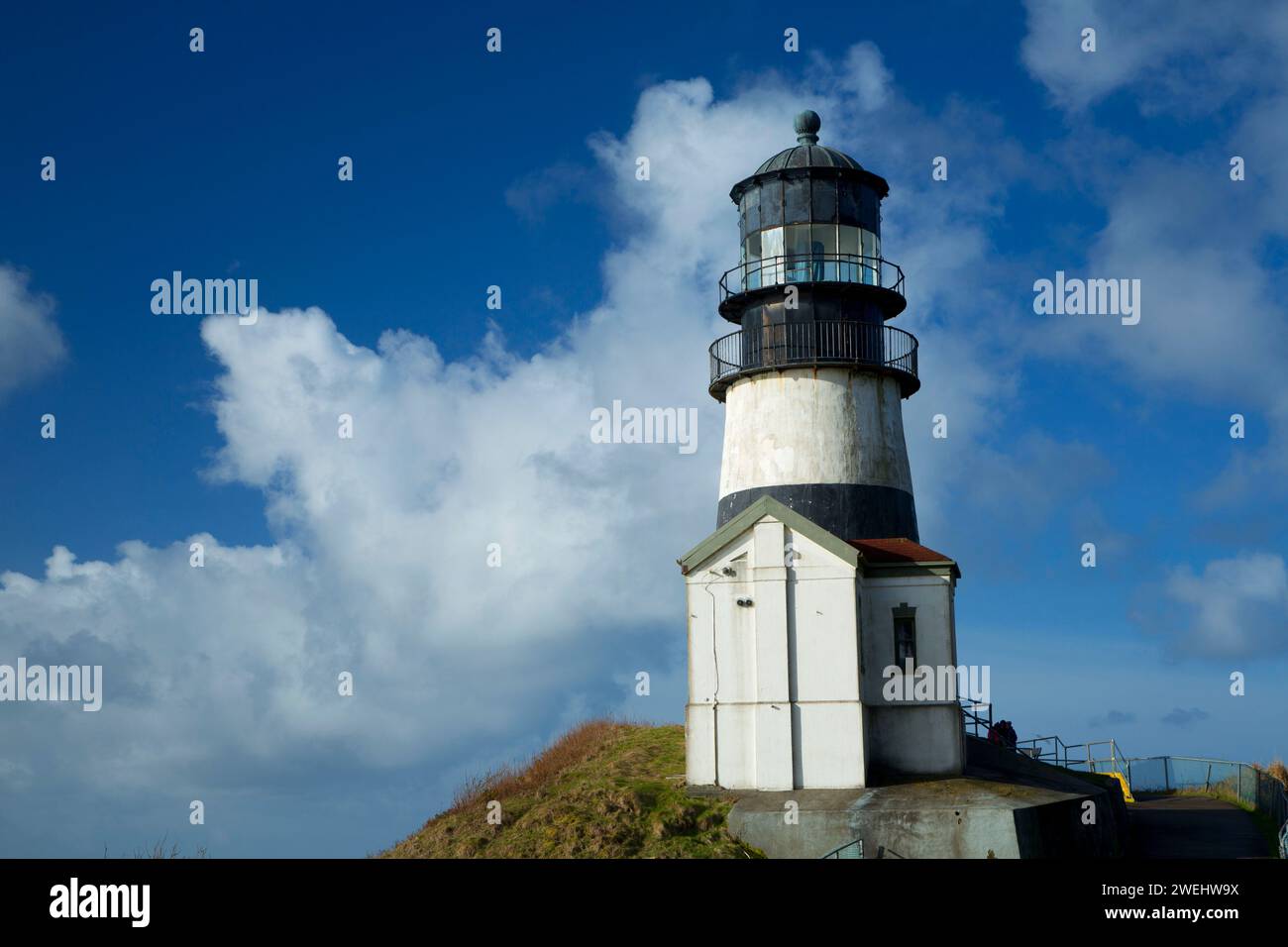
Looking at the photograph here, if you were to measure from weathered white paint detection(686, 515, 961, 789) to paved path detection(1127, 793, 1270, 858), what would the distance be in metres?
5.58

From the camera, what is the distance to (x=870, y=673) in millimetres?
27031

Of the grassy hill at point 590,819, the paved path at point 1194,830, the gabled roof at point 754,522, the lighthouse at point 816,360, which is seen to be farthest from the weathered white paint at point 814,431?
the paved path at point 1194,830

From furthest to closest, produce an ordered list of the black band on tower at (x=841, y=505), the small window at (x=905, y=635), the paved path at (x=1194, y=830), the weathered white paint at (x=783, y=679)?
the black band on tower at (x=841, y=505) → the paved path at (x=1194, y=830) → the small window at (x=905, y=635) → the weathered white paint at (x=783, y=679)

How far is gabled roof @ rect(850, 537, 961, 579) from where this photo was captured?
27109 millimetres

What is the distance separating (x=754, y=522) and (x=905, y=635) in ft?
12.1

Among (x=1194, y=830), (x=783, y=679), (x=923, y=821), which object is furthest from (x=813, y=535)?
(x=1194, y=830)

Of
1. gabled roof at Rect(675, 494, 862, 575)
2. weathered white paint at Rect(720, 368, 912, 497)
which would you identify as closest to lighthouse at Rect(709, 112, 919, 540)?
weathered white paint at Rect(720, 368, 912, 497)

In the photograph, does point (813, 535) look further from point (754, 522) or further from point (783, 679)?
point (783, 679)

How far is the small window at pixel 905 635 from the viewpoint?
88.7 feet

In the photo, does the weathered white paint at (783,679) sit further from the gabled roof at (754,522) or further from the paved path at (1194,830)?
the paved path at (1194,830)

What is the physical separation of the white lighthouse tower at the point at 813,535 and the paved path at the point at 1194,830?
5607mm
